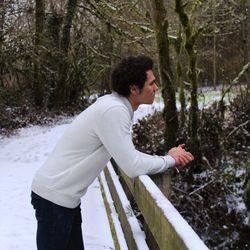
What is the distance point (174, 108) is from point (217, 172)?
155 centimetres

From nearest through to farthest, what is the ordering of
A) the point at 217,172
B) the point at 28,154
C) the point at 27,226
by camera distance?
the point at 27,226, the point at 217,172, the point at 28,154

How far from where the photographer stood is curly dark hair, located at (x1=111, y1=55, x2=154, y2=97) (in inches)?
122

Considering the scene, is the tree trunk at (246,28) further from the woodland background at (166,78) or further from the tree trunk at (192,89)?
the tree trunk at (192,89)

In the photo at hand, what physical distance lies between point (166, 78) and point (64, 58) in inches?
529

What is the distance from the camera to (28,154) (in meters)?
13.4

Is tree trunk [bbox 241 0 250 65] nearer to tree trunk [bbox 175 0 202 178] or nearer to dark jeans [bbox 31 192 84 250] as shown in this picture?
tree trunk [bbox 175 0 202 178]

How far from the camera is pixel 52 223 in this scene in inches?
123

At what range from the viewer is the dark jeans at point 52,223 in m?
3.10

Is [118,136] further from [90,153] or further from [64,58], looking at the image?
[64,58]

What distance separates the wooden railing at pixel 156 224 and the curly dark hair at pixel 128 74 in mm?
685

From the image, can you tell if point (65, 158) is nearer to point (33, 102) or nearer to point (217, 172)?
point (217, 172)

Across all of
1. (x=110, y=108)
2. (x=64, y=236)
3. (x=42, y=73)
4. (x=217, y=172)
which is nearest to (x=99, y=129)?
(x=110, y=108)

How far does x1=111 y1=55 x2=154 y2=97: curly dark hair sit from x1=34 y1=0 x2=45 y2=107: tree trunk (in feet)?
55.9

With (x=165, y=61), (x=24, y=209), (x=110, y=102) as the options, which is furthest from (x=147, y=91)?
(x=165, y=61)
